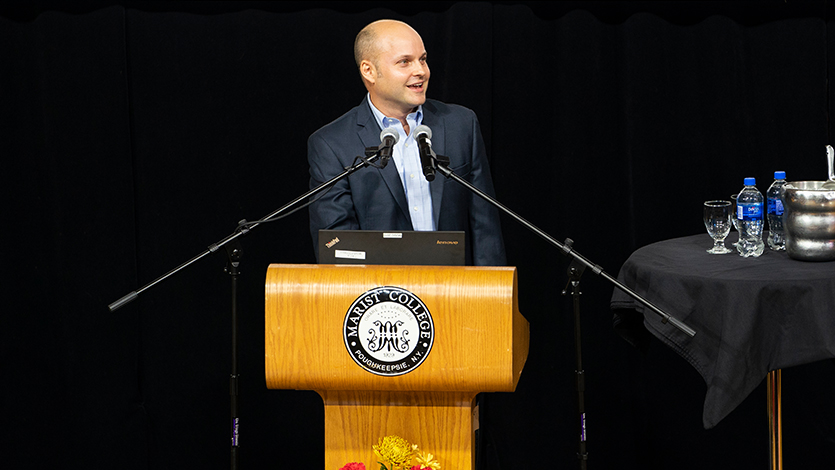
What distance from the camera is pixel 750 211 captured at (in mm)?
2689

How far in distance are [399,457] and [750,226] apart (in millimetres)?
1437

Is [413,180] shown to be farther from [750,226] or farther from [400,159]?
[750,226]

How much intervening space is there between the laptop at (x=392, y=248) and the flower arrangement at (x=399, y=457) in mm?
436

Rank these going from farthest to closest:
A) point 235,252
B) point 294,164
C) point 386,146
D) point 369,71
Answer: point 294,164 → point 369,71 → point 235,252 → point 386,146

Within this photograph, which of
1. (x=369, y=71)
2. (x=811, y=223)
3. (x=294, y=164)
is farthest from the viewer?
(x=294, y=164)

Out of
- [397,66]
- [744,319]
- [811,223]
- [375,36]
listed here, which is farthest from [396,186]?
[811,223]

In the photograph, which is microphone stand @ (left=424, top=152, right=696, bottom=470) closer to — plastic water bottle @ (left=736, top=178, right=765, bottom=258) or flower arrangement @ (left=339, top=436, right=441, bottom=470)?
flower arrangement @ (left=339, top=436, right=441, bottom=470)

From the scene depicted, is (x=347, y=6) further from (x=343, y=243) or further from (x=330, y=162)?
(x=343, y=243)

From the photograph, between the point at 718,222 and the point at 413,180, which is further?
the point at 413,180

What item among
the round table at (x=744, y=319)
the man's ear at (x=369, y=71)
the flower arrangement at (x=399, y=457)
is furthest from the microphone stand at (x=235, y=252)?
the round table at (x=744, y=319)

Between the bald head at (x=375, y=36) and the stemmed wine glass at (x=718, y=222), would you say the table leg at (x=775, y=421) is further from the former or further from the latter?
the bald head at (x=375, y=36)

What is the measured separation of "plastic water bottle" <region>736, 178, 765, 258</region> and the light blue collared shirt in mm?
1001

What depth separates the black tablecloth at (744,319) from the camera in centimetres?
228

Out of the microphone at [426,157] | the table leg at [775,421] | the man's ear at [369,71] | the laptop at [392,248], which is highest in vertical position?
the man's ear at [369,71]
